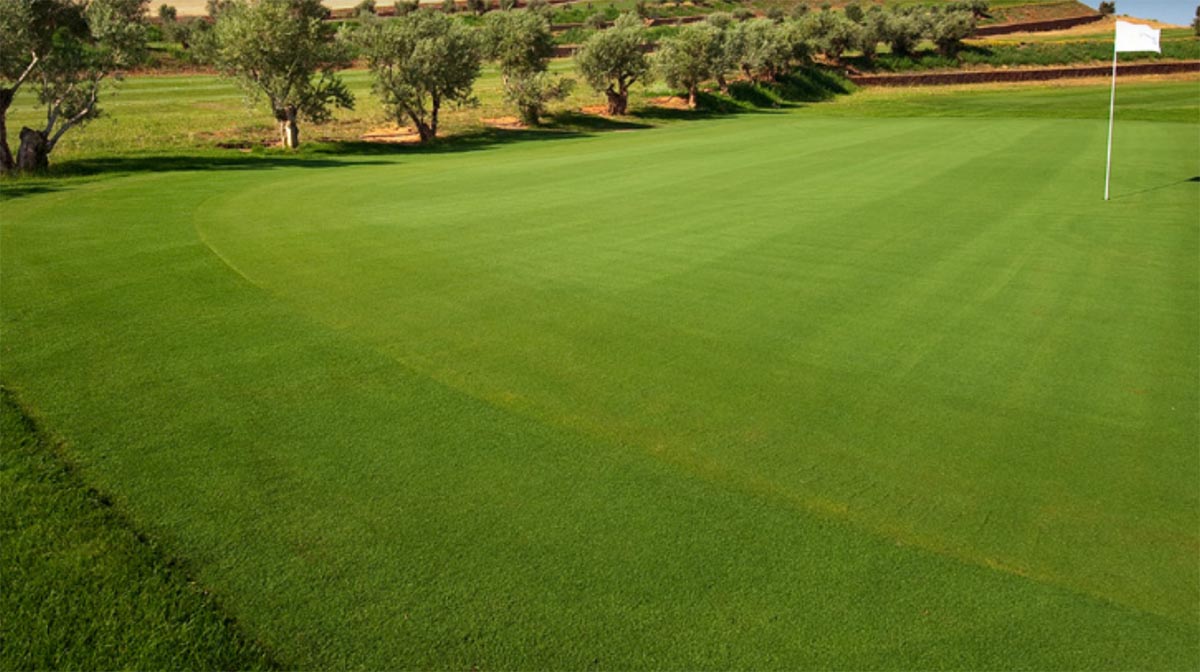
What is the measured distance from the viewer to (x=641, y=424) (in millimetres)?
8297

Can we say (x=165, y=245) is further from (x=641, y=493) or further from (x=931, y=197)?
(x=931, y=197)

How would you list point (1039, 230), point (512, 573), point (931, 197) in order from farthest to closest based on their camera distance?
point (931, 197)
point (1039, 230)
point (512, 573)

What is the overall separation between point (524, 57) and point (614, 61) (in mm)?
6392

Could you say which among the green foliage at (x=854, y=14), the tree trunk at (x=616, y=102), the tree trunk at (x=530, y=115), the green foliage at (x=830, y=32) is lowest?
the tree trunk at (x=530, y=115)

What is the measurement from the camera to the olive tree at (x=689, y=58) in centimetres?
5925

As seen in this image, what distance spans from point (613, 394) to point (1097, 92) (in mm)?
73362

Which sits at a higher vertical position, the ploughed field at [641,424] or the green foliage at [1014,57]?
the green foliage at [1014,57]

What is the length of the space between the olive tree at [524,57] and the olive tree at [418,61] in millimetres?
5514

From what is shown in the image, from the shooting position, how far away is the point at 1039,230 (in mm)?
17734

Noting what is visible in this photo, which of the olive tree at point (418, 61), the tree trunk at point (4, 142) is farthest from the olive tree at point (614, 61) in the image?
the tree trunk at point (4, 142)

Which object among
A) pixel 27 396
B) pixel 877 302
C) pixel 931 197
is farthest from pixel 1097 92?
pixel 27 396

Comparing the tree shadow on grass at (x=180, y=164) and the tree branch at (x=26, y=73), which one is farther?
the tree shadow on grass at (x=180, y=164)

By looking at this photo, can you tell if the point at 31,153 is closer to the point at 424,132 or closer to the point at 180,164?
the point at 180,164

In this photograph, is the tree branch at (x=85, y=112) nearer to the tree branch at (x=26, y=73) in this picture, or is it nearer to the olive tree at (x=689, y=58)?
the tree branch at (x=26, y=73)
